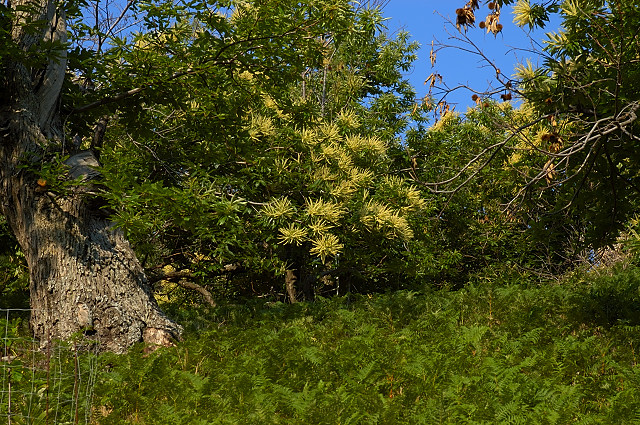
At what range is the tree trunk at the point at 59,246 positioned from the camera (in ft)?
29.0

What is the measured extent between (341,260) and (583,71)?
691 cm

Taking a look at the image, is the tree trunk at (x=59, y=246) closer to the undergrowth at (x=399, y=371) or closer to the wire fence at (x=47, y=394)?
the undergrowth at (x=399, y=371)

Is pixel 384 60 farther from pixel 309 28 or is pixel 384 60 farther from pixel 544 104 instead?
pixel 544 104

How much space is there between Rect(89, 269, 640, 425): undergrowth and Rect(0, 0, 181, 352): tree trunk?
34.3 inches

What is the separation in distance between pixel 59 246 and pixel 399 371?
4934mm

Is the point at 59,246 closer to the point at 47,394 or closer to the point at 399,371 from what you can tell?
the point at 47,394

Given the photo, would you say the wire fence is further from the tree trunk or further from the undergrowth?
the tree trunk

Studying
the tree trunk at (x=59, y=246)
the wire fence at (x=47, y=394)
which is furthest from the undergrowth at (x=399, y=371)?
the tree trunk at (x=59, y=246)

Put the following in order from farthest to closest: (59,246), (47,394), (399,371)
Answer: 1. (59,246)
2. (399,371)
3. (47,394)

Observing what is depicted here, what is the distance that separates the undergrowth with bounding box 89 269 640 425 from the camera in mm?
5523

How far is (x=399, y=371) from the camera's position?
667 cm

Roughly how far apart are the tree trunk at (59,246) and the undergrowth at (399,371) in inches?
34.3

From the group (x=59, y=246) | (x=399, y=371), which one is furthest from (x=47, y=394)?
(x=59, y=246)

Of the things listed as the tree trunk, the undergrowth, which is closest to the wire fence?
the undergrowth
